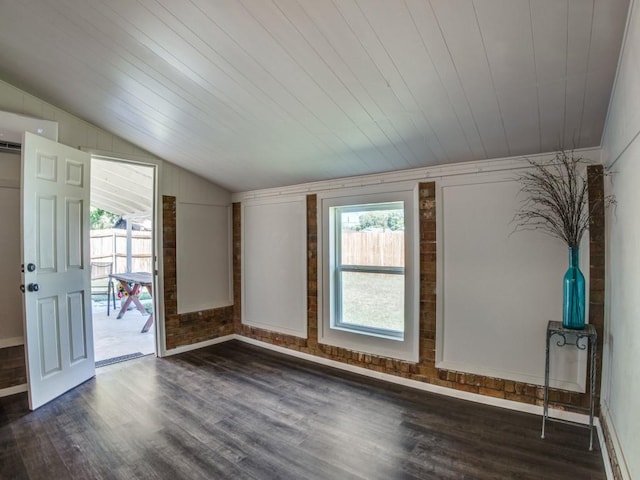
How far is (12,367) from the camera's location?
2.98m

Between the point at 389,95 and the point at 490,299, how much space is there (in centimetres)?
184

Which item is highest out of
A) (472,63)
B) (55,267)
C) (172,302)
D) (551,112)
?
(472,63)

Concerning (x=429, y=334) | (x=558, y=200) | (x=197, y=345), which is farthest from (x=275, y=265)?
(x=558, y=200)

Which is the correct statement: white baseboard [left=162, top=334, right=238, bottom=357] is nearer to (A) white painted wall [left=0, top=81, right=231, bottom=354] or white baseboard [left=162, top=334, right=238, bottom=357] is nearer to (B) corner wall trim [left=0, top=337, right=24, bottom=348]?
(A) white painted wall [left=0, top=81, right=231, bottom=354]

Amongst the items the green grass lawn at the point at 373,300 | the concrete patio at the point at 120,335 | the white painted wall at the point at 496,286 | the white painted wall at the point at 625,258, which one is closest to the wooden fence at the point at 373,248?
the green grass lawn at the point at 373,300

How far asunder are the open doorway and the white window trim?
2.05m

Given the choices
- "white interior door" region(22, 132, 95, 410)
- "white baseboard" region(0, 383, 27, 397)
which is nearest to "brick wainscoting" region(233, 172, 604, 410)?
"white interior door" region(22, 132, 95, 410)

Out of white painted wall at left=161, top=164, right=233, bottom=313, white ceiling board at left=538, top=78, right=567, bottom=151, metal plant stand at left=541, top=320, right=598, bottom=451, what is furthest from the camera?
white painted wall at left=161, top=164, right=233, bottom=313

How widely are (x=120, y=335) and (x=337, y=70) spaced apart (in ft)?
15.9

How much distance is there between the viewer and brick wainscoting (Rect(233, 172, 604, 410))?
92.2 inches

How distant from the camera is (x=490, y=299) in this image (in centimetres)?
273

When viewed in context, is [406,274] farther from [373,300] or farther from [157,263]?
[157,263]

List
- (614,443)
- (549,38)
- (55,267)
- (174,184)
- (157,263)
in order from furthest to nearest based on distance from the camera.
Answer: (174,184) < (157,263) < (55,267) < (614,443) < (549,38)

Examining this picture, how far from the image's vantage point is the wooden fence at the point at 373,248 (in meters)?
3.29
